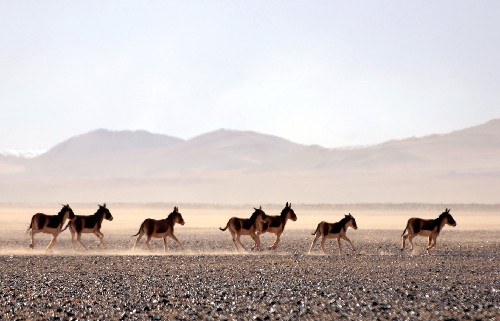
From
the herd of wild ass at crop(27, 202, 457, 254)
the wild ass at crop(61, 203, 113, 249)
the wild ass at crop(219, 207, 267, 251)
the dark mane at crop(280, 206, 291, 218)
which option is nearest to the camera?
the herd of wild ass at crop(27, 202, 457, 254)

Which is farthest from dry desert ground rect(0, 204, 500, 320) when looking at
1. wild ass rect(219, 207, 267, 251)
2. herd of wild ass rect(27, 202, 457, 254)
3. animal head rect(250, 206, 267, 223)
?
animal head rect(250, 206, 267, 223)

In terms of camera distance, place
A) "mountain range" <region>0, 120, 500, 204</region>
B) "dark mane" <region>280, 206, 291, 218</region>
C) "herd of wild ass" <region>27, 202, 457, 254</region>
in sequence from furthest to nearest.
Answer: "mountain range" <region>0, 120, 500, 204</region> → "dark mane" <region>280, 206, 291, 218</region> → "herd of wild ass" <region>27, 202, 457, 254</region>

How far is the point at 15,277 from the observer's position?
789 inches

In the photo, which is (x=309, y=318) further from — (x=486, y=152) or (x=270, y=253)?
(x=486, y=152)

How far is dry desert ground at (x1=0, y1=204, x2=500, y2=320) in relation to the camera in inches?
595

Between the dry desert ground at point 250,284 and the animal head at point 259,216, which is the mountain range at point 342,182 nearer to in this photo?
the animal head at point 259,216

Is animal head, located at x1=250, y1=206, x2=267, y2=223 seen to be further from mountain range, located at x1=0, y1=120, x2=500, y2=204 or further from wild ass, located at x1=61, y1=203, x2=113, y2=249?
mountain range, located at x1=0, y1=120, x2=500, y2=204

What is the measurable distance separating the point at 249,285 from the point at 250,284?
0.22 metres

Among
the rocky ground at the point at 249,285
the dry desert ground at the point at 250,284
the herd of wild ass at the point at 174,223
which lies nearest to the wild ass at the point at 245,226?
the herd of wild ass at the point at 174,223

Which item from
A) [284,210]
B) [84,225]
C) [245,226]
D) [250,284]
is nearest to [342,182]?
[284,210]

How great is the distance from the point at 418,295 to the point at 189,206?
303ft

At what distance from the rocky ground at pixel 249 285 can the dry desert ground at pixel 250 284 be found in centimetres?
2

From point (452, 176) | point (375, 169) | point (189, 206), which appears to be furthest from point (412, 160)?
point (189, 206)

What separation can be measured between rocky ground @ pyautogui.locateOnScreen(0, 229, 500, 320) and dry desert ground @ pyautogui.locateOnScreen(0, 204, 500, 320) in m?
0.02
